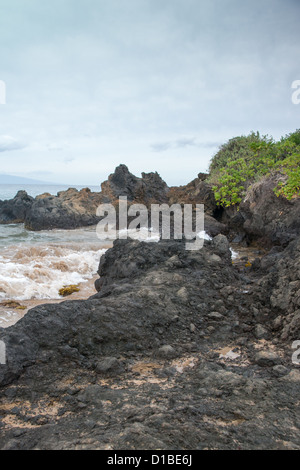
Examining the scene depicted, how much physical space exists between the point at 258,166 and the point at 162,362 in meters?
12.0

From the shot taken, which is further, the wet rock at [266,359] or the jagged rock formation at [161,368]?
the wet rock at [266,359]

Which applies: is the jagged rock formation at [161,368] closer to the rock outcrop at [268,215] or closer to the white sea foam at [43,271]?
the white sea foam at [43,271]

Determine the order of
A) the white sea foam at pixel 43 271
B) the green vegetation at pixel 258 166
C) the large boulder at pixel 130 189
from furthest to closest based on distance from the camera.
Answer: the large boulder at pixel 130 189 → the green vegetation at pixel 258 166 → the white sea foam at pixel 43 271

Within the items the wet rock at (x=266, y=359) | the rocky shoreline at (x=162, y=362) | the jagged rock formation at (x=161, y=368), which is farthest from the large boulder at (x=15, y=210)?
the wet rock at (x=266, y=359)

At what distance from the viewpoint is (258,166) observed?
44.2 ft

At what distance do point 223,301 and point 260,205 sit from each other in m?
9.42

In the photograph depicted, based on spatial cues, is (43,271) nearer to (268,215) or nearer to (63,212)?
(268,215)

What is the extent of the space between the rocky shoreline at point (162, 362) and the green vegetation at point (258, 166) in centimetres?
707

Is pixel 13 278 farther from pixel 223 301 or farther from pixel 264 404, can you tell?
pixel 264 404

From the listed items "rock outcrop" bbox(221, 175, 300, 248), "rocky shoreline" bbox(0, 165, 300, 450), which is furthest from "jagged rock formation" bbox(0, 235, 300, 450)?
"rock outcrop" bbox(221, 175, 300, 248)

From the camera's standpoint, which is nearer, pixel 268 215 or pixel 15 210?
pixel 268 215

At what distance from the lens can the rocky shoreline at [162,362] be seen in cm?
196

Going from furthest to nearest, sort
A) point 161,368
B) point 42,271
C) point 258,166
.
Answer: point 258,166 < point 42,271 < point 161,368

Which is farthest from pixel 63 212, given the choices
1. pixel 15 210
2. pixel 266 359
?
pixel 266 359
